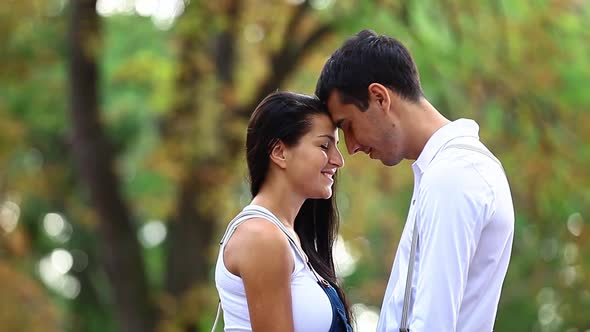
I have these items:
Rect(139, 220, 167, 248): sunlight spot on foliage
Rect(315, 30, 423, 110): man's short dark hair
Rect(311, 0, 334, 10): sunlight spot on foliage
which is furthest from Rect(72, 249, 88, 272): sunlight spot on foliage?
Rect(315, 30, 423, 110): man's short dark hair

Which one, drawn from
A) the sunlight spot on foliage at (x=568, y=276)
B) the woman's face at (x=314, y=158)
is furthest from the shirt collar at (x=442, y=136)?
the sunlight spot on foliage at (x=568, y=276)

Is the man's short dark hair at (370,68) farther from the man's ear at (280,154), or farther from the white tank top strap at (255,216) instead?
the white tank top strap at (255,216)

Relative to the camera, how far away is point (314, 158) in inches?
152

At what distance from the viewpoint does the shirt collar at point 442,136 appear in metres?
3.52

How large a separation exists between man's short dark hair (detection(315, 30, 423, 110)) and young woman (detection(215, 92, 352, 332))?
23cm

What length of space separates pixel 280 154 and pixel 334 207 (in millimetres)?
502

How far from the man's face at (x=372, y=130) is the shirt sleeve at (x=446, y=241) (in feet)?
1.17

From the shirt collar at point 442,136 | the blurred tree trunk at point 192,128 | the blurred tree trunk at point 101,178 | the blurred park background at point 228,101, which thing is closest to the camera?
the shirt collar at point 442,136

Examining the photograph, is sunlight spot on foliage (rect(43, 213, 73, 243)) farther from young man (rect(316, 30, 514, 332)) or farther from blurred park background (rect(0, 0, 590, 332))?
young man (rect(316, 30, 514, 332))

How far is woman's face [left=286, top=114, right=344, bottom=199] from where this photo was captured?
3.86m

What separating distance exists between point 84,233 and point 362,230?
6680 mm

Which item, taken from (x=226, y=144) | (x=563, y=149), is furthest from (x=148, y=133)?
(x=563, y=149)

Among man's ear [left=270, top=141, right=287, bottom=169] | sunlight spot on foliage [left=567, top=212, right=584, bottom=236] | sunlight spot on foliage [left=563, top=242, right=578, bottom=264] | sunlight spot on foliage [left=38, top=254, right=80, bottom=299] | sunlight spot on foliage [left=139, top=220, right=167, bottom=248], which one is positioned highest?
man's ear [left=270, top=141, right=287, bottom=169]

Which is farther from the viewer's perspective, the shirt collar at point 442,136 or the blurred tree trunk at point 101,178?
the blurred tree trunk at point 101,178
